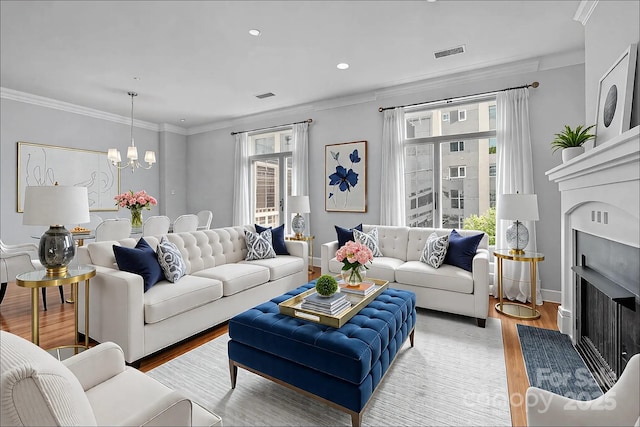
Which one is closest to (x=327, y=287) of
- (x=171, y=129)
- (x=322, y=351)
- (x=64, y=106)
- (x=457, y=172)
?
(x=322, y=351)

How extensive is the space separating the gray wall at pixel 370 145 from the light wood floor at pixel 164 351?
37.9 inches

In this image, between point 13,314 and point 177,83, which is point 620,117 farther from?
point 13,314

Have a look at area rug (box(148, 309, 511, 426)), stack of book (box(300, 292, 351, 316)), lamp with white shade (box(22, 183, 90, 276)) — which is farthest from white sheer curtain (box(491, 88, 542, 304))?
lamp with white shade (box(22, 183, 90, 276))

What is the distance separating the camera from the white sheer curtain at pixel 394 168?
4.64 meters

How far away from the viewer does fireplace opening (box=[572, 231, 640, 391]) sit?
177cm

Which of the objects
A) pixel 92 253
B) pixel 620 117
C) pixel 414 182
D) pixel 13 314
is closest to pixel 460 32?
pixel 620 117

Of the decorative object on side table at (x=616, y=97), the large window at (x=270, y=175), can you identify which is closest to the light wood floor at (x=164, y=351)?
the decorative object on side table at (x=616, y=97)

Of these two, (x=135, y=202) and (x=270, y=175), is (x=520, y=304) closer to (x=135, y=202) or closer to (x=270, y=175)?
(x=270, y=175)

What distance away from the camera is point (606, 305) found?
2088mm

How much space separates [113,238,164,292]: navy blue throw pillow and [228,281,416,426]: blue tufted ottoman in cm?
103

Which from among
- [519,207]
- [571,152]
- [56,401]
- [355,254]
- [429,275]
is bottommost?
[429,275]

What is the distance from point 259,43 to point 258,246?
223 centimetres

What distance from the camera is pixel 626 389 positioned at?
109 centimetres

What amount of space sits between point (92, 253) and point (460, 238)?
3.49 meters
